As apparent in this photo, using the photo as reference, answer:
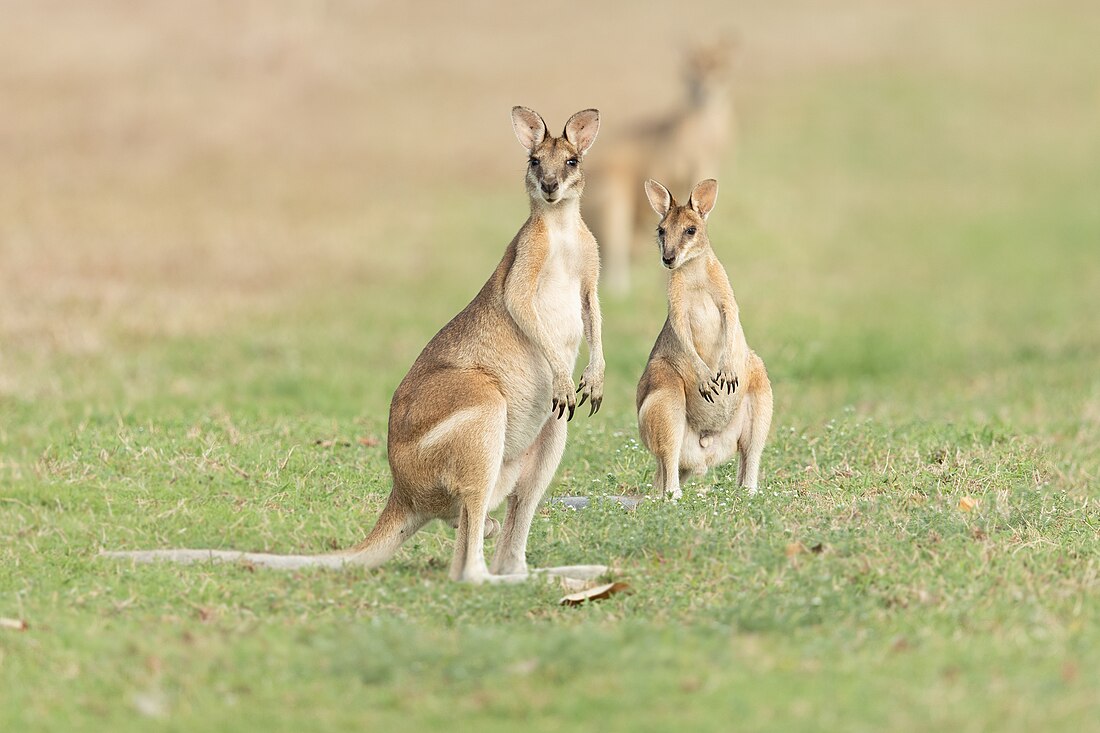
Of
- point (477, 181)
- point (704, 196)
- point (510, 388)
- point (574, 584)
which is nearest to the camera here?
point (574, 584)

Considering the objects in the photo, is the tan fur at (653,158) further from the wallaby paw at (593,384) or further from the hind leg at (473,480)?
the hind leg at (473,480)

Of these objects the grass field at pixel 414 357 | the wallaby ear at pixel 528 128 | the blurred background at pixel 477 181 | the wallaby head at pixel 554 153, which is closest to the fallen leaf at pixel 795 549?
the grass field at pixel 414 357

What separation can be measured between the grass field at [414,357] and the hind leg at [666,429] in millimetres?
177

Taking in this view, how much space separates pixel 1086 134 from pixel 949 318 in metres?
14.0

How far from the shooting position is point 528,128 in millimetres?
6418

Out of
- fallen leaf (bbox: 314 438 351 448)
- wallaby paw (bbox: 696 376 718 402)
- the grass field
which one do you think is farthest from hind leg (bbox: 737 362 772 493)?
fallen leaf (bbox: 314 438 351 448)

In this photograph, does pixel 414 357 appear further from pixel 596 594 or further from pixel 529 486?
pixel 596 594

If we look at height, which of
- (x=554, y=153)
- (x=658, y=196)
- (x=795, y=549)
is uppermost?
(x=554, y=153)

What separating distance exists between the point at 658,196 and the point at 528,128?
3.05ft

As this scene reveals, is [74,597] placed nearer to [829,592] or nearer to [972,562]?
[829,592]

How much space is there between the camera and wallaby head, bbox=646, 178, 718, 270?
267 inches

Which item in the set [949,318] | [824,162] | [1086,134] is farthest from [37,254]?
[1086,134]

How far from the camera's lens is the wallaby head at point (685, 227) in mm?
6781

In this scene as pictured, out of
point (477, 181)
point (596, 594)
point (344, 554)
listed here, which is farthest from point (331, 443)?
point (477, 181)
